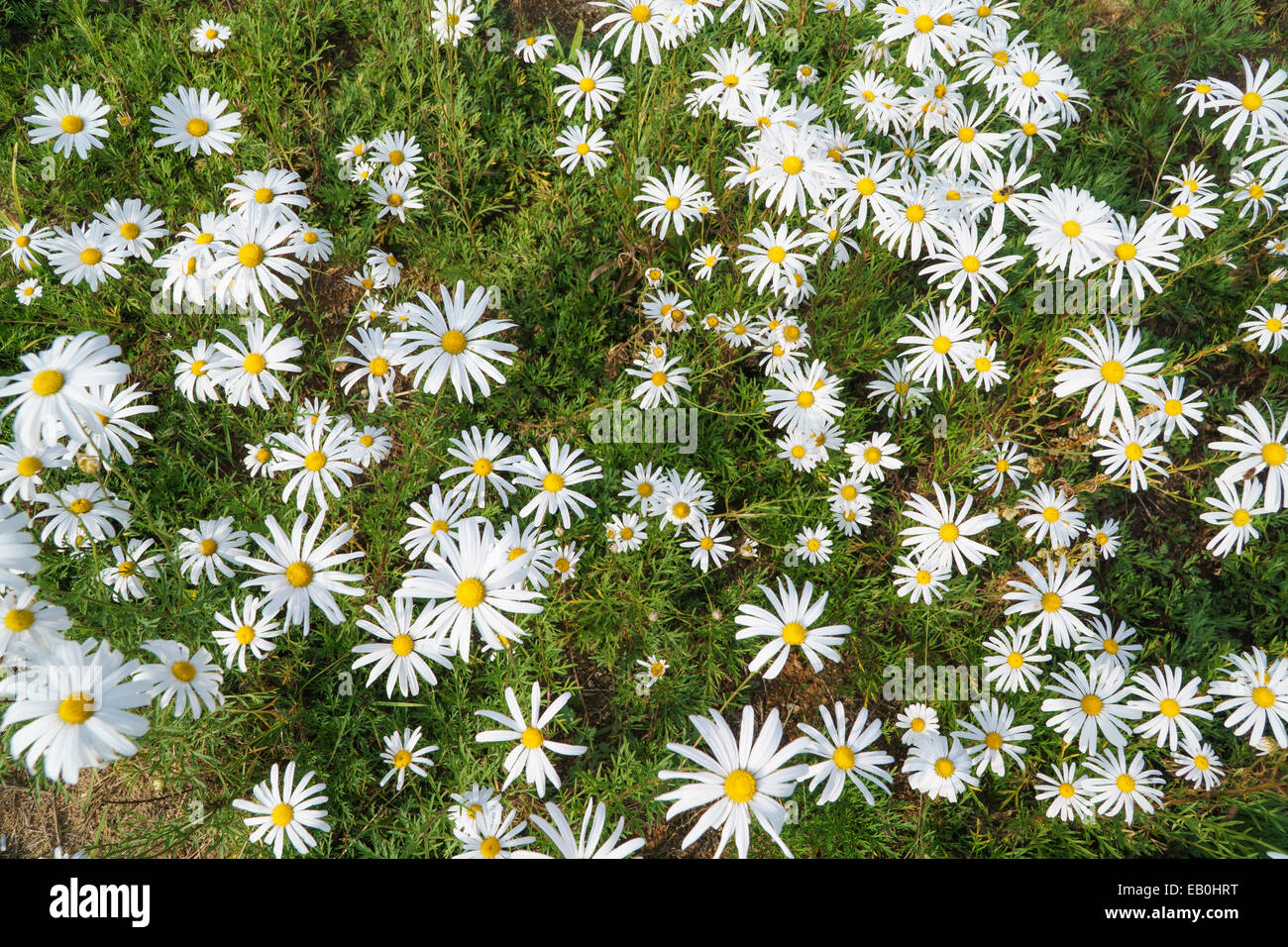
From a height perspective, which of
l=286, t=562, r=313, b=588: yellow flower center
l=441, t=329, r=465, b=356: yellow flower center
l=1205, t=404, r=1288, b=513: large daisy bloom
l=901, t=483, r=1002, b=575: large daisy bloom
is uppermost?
l=441, t=329, r=465, b=356: yellow flower center

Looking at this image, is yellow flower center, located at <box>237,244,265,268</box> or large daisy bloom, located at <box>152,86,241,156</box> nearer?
yellow flower center, located at <box>237,244,265,268</box>

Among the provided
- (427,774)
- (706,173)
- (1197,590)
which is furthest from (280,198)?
(1197,590)

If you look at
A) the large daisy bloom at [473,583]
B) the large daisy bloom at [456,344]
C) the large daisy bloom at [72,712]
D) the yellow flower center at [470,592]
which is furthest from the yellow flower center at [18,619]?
the large daisy bloom at [456,344]

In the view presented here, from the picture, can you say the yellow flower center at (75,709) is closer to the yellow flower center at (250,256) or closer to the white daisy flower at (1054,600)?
the yellow flower center at (250,256)

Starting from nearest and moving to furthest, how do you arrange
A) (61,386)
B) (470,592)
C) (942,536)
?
(61,386), (470,592), (942,536)

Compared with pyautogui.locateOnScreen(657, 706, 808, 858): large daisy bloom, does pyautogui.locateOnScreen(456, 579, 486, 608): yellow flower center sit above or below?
above

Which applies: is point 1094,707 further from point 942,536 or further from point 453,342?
point 453,342

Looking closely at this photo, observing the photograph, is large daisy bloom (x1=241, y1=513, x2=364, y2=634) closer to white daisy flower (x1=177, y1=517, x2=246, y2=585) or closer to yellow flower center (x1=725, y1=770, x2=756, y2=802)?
white daisy flower (x1=177, y1=517, x2=246, y2=585)

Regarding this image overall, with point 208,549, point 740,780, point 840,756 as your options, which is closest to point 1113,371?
point 840,756

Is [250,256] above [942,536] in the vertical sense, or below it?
above

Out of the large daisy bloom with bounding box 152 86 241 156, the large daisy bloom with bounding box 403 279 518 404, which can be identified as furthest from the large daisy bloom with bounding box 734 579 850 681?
the large daisy bloom with bounding box 152 86 241 156

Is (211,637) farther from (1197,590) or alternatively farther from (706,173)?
(1197,590)
